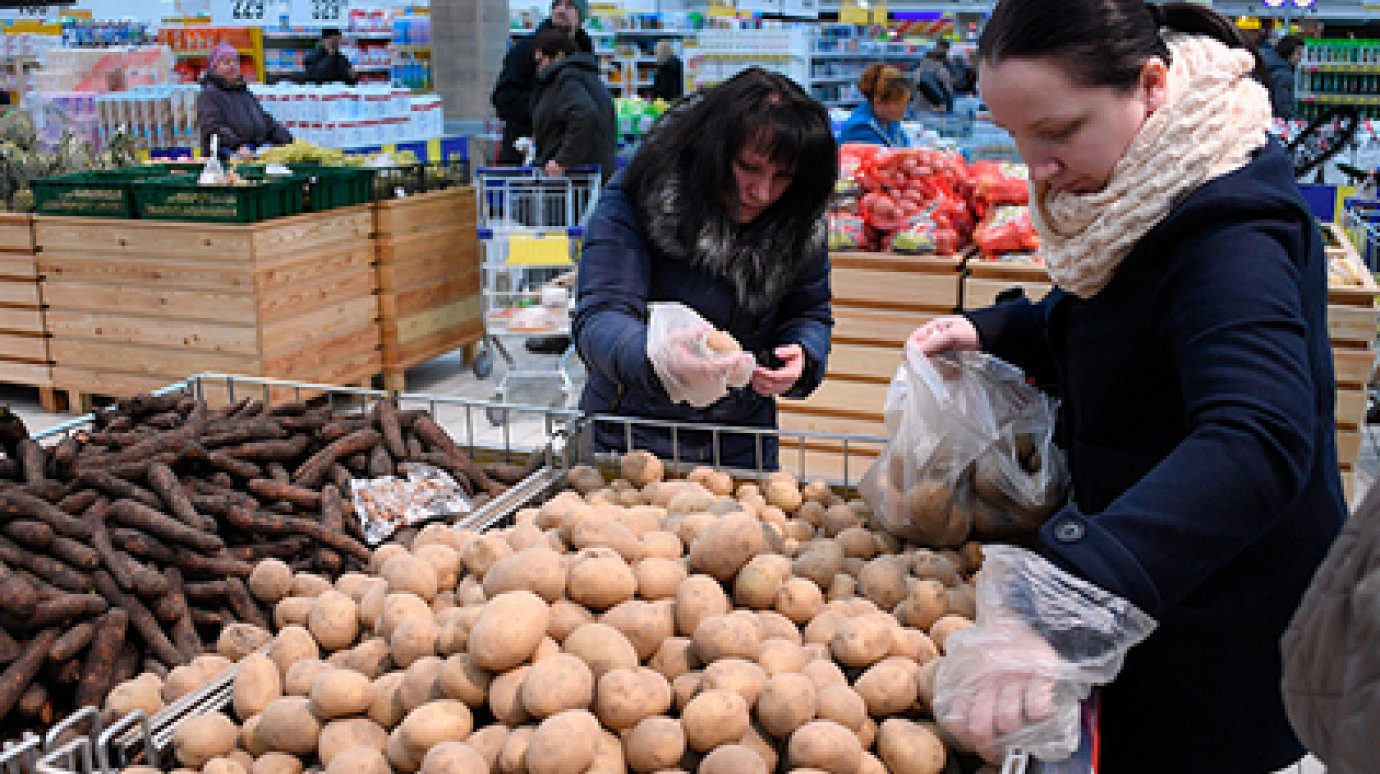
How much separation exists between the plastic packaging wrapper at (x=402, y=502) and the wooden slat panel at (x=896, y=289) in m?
2.33

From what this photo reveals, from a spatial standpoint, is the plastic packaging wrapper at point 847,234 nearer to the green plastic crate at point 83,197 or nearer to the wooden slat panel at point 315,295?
the wooden slat panel at point 315,295

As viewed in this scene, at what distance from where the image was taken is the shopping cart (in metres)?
5.22

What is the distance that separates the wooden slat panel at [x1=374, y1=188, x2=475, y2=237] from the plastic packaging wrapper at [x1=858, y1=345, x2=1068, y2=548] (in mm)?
4384

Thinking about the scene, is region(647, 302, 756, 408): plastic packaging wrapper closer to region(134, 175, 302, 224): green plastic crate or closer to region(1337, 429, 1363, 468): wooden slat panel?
region(1337, 429, 1363, 468): wooden slat panel

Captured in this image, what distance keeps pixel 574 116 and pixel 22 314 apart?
2921mm

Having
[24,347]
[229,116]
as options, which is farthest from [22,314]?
[229,116]

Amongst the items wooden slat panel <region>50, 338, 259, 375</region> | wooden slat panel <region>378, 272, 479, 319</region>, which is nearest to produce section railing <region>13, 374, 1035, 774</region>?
wooden slat panel <region>50, 338, 259, 375</region>

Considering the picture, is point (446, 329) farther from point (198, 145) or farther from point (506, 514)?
point (506, 514)

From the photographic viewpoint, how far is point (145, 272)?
5.14m

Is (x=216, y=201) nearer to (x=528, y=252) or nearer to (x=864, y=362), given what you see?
(x=528, y=252)

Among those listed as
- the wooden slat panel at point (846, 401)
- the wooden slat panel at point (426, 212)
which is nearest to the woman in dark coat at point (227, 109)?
the wooden slat panel at point (426, 212)

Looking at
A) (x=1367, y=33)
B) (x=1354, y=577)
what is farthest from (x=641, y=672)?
(x=1367, y=33)

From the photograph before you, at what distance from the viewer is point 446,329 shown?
6.28 metres

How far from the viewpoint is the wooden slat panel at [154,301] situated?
16.3 feet
